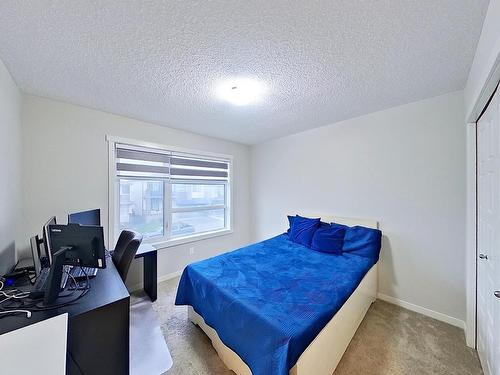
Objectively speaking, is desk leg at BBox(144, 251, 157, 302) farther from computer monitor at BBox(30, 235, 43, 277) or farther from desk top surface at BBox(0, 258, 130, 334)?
computer monitor at BBox(30, 235, 43, 277)

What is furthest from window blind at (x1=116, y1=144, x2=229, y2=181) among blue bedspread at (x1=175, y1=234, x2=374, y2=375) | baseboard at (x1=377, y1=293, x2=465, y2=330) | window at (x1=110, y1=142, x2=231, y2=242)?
baseboard at (x1=377, y1=293, x2=465, y2=330)

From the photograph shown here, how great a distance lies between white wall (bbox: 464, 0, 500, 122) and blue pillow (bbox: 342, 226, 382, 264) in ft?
4.93

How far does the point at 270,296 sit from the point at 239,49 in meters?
1.84

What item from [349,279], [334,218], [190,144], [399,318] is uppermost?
[190,144]

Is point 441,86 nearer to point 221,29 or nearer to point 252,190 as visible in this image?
point 221,29

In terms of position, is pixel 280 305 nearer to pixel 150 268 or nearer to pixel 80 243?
pixel 80 243

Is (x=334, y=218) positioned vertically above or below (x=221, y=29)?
below

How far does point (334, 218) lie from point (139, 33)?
2953mm

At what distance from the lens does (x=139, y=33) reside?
1290 mm

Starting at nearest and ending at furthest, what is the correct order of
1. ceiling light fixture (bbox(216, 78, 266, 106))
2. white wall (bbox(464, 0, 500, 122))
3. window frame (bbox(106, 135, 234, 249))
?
white wall (bbox(464, 0, 500, 122))
ceiling light fixture (bbox(216, 78, 266, 106))
window frame (bbox(106, 135, 234, 249))

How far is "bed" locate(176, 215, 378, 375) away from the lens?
1.20m

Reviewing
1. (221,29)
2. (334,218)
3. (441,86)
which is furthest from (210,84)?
(334,218)

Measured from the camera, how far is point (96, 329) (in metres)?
1.22

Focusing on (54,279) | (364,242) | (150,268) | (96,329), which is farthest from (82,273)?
(364,242)
